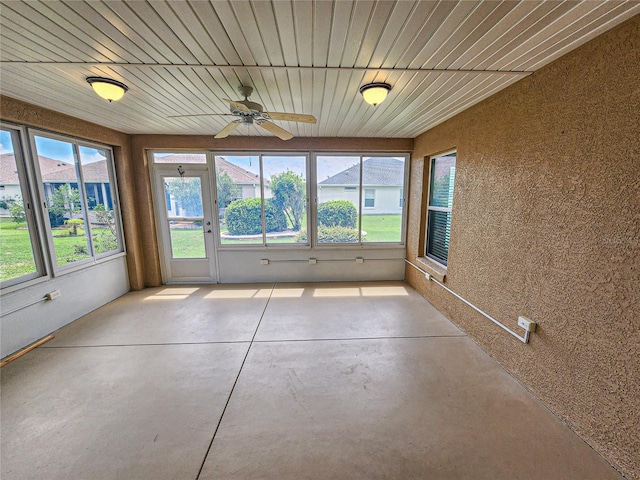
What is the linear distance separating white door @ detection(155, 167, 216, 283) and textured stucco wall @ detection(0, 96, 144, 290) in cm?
38

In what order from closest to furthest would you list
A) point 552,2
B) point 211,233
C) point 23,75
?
point 552,2 < point 23,75 < point 211,233

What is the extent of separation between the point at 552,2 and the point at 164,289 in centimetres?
530

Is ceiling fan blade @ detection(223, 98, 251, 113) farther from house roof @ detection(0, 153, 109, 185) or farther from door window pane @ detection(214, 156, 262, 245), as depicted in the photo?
house roof @ detection(0, 153, 109, 185)

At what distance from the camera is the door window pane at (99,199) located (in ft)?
11.6

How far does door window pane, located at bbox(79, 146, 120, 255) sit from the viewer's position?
352 cm

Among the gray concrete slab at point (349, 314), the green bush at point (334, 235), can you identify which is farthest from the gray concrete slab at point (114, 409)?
the green bush at point (334, 235)

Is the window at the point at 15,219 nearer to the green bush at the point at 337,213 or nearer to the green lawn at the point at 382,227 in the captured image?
the green bush at the point at 337,213

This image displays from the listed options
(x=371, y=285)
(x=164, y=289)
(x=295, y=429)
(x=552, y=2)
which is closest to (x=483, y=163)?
(x=552, y=2)

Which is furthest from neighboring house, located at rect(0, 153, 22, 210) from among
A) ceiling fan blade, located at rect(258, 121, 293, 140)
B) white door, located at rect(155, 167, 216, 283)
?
ceiling fan blade, located at rect(258, 121, 293, 140)

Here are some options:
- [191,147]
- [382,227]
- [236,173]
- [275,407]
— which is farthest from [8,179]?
[382,227]

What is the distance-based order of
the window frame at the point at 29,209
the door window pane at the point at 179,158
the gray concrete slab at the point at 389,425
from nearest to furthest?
the gray concrete slab at the point at 389,425 < the window frame at the point at 29,209 < the door window pane at the point at 179,158

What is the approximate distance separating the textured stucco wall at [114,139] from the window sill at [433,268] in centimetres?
467

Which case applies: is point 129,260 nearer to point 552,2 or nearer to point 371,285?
point 371,285

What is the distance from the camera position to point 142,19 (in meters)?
1.42
